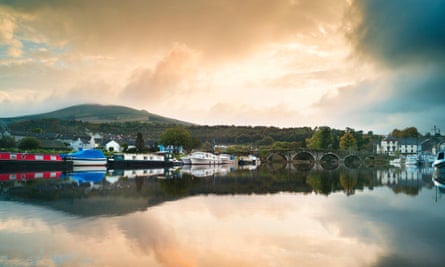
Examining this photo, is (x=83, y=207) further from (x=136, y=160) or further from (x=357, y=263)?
(x=136, y=160)

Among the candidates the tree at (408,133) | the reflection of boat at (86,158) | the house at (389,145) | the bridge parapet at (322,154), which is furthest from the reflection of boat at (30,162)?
the tree at (408,133)

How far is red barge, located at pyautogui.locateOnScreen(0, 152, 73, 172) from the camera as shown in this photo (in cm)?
5090

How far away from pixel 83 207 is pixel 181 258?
10.5 meters

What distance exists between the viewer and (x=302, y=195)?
95.0 feet

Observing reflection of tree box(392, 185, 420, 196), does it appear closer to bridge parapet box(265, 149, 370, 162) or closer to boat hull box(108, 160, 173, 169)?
boat hull box(108, 160, 173, 169)

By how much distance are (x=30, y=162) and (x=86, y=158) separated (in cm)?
885

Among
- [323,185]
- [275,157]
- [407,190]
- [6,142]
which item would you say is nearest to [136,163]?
[6,142]

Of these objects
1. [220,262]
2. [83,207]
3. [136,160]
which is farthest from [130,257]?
[136,160]

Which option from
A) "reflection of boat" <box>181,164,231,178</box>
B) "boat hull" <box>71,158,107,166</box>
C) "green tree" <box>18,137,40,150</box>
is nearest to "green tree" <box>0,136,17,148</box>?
"green tree" <box>18,137,40,150</box>

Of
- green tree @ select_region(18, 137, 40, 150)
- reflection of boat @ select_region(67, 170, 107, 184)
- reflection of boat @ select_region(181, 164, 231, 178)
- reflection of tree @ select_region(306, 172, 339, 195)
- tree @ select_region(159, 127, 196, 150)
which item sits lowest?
reflection of boat @ select_region(181, 164, 231, 178)

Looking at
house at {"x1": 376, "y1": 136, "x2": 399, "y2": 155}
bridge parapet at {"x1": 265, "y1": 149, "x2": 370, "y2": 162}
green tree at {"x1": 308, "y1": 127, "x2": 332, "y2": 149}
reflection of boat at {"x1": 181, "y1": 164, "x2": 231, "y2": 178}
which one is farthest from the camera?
house at {"x1": 376, "y1": 136, "x2": 399, "y2": 155}

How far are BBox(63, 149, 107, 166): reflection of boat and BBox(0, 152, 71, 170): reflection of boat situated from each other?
1.36 meters

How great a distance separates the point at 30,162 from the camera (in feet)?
177

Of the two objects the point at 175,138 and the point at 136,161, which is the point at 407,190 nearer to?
the point at 136,161
